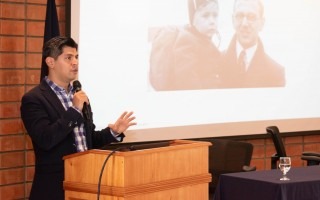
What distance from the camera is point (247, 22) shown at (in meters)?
5.99

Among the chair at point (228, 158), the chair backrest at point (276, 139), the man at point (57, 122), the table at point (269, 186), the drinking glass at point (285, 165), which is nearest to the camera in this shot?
the man at point (57, 122)

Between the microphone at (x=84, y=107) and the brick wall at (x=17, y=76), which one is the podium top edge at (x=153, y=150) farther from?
the brick wall at (x=17, y=76)

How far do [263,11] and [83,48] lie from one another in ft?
6.62

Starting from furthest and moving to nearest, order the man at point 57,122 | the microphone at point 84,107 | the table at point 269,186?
the table at point 269,186, the microphone at point 84,107, the man at point 57,122

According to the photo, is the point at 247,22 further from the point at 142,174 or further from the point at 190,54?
the point at 142,174

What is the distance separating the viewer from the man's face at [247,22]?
19.5 ft

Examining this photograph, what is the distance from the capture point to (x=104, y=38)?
5.01m

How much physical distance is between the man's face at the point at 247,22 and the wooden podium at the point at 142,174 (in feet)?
8.53

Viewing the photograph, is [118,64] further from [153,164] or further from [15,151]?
[153,164]

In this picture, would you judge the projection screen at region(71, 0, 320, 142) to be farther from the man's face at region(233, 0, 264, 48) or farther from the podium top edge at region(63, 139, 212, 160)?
the podium top edge at region(63, 139, 212, 160)

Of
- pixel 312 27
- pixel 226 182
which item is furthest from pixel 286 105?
pixel 226 182

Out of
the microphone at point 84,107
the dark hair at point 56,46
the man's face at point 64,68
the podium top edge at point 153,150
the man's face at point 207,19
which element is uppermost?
the man's face at point 207,19

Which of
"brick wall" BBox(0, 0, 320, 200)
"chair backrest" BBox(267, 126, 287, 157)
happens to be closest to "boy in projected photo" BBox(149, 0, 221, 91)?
"chair backrest" BBox(267, 126, 287, 157)

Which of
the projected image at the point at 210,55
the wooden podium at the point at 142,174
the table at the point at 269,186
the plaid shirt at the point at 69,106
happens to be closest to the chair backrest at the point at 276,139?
the projected image at the point at 210,55
